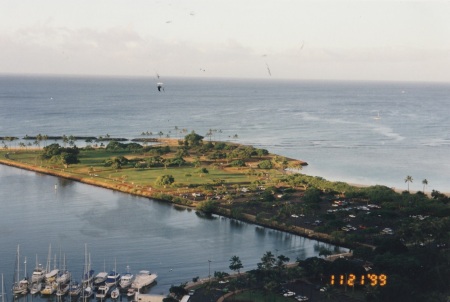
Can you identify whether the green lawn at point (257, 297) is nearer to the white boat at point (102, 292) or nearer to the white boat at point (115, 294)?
the white boat at point (115, 294)

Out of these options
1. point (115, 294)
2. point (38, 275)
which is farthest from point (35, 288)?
point (115, 294)

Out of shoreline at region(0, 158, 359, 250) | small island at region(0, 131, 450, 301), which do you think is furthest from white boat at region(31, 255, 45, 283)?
shoreline at region(0, 158, 359, 250)

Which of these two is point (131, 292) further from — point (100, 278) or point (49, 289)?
point (49, 289)

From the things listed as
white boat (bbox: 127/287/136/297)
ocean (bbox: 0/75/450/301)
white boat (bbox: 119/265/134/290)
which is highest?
ocean (bbox: 0/75/450/301)

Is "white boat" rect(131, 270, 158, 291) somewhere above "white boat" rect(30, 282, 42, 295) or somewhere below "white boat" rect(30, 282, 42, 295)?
above

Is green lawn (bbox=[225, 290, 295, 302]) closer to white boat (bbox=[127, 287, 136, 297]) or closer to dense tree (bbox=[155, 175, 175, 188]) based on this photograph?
white boat (bbox=[127, 287, 136, 297])

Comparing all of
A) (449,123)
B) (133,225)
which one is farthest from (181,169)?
(449,123)

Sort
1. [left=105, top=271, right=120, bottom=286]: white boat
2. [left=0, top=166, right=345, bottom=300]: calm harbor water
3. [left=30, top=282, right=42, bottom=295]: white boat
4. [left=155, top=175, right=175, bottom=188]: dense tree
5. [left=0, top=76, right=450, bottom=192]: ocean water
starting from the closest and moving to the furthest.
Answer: [left=30, top=282, right=42, bottom=295]: white boat < [left=105, top=271, right=120, bottom=286]: white boat < [left=0, top=166, right=345, bottom=300]: calm harbor water < [left=155, top=175, right=175, bottom=188]: dense tree < [left=0, top=76, right=450, bottom=192]: ocean water
